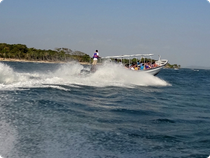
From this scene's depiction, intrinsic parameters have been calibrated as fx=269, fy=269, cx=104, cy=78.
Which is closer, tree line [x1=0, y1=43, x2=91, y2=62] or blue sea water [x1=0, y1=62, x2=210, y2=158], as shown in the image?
blue sea water [x1=0, y1=62, x2=210, y2=158]

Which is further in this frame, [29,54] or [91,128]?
[29,54]

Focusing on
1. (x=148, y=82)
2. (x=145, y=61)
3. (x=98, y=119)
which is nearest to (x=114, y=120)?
(x=98, y=119)

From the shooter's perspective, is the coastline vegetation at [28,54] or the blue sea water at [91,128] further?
the coastline vegetation at [28,54]

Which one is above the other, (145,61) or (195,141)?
(145,61)

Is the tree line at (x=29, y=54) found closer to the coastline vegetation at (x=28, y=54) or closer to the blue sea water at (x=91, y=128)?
the coastline vegetation at (x=28, y=54)

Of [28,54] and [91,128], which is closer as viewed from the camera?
[91,128]

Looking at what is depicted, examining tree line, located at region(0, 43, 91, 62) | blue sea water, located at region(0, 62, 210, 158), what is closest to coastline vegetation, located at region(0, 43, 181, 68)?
tree line, located at region(0, 43, 91, 62)

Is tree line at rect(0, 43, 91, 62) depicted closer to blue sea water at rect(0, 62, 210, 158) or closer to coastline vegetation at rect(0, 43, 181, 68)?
coastline vegetation at rect(0, 43, 181, 68)

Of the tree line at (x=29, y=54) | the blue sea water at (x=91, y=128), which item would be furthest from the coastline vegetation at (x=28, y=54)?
the blue sea water at (x=91, y=128)

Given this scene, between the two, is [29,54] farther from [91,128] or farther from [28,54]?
[91,128]

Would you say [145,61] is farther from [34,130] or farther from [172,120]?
[34,130]

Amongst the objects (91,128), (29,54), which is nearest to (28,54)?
(29,54)

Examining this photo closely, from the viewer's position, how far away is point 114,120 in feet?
32.2

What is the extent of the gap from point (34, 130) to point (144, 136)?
128 inches
